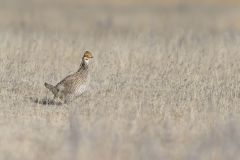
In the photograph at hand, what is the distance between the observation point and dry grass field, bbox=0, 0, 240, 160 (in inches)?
375

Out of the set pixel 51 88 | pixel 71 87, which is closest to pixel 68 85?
pixel 71 87

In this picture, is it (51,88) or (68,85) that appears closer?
(68,85)

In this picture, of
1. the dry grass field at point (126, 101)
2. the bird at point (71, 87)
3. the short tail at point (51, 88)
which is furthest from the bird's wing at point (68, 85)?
the dry grass field at point (126, 101)

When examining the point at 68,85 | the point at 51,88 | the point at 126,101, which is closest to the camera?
the point at 126,101

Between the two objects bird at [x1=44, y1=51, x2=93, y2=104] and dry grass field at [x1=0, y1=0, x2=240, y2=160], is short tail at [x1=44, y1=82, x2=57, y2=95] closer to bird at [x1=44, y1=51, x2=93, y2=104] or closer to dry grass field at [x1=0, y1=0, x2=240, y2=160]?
bird at [x1=44, y1=51, x2=93, y2=104]

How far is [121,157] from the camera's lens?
9.35 metres

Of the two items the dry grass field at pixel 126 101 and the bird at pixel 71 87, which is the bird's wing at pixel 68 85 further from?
the dry grass field at pixel 126 101

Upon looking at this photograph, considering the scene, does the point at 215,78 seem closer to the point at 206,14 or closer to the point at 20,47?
the point at 20,47

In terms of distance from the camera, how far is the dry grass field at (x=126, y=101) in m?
9.53

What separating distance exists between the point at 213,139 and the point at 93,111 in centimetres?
323

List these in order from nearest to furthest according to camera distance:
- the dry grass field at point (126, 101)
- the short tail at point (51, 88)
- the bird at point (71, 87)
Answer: the dry grass field at point (126, 101) → the bird at point (71, 87) → the short tail at point (51, 88)

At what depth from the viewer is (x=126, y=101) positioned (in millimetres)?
13219

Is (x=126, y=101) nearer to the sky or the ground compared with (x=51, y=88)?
nearer to the ground

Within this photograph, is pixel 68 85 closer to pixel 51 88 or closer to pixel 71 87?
pixel 71 87
